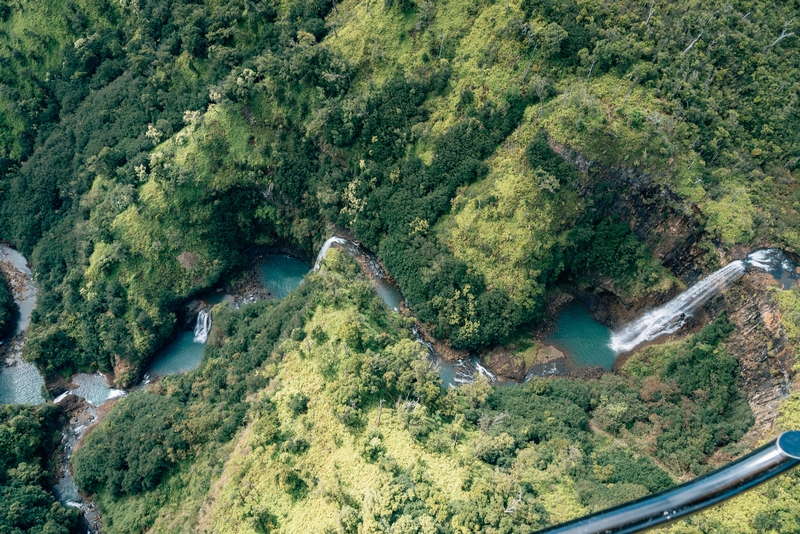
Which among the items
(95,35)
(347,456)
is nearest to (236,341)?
(347,456)

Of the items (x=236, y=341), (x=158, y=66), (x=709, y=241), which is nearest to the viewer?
(x=709, y=241)

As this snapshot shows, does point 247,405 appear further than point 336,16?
No

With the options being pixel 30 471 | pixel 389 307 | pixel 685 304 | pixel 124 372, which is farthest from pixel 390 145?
pixel 30 471

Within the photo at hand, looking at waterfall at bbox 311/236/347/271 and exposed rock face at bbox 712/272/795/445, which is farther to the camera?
waterfall at bbox 311/236/347/271

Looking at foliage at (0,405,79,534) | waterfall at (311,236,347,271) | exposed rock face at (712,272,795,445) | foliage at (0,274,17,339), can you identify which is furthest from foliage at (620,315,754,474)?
foliage at (0,274,17,339)

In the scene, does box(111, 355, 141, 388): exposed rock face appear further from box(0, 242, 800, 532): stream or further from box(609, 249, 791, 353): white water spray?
box(609, 249, 791, 353): white water spray

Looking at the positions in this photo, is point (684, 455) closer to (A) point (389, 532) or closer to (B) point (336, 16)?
(A) point (389, 532)

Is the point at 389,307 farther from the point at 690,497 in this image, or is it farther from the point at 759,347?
the point at 690,497
